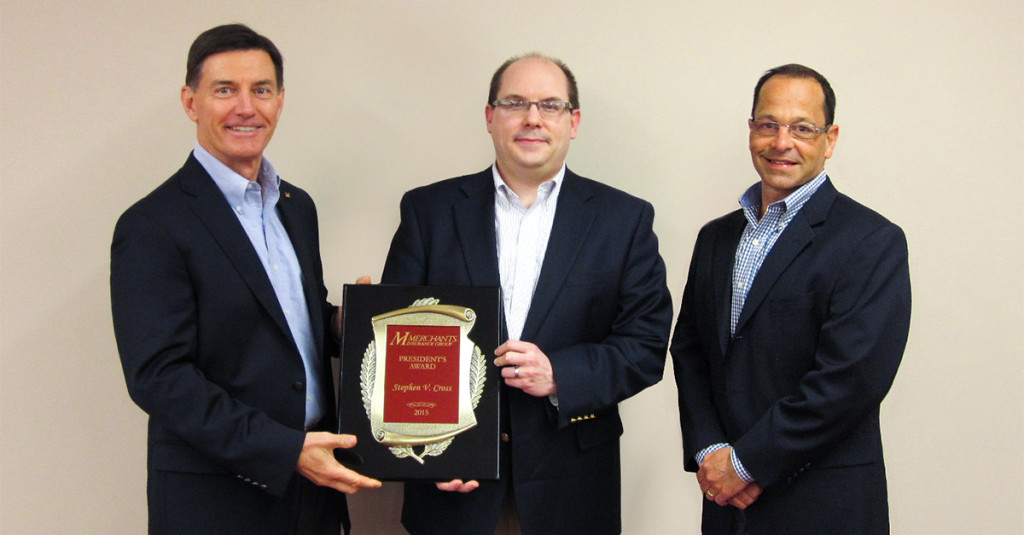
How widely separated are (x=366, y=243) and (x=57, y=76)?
1201 mm

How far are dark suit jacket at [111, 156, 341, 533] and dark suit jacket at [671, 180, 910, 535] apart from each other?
112 centimetres

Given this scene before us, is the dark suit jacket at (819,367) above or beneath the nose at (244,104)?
beneath

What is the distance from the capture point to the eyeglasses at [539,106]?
2.33 metres

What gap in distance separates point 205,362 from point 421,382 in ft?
1.73

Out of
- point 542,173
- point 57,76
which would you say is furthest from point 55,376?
point 542,173

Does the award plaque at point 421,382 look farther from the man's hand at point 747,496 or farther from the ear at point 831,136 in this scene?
the ear at point 831,136

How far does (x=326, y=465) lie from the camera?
6.63 ft

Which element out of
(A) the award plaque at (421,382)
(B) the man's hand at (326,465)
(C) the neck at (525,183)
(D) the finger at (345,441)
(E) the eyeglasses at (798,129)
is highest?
(E) the eyeglasses at (798,129)

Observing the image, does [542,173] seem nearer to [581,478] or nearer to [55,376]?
[581,478]

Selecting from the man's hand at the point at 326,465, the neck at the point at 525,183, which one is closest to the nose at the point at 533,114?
the neck at the point at 525,183

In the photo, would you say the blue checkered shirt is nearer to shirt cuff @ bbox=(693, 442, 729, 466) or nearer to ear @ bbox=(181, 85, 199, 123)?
shirt cuff @ bbox=(693, 442, 729, 466)

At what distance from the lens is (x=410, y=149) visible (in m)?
2.96

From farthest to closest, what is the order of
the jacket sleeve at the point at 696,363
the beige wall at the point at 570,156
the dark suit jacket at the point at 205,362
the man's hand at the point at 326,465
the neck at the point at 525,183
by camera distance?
the beige wall at the point at 570,156 → the neck at the point at 525,183 → the jacket sleeve at the point at 696,363 → the man's hand at the point at 326,465 → the dark suit jacket at the point at 205,362

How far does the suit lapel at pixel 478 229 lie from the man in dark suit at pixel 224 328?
45 centimetres
